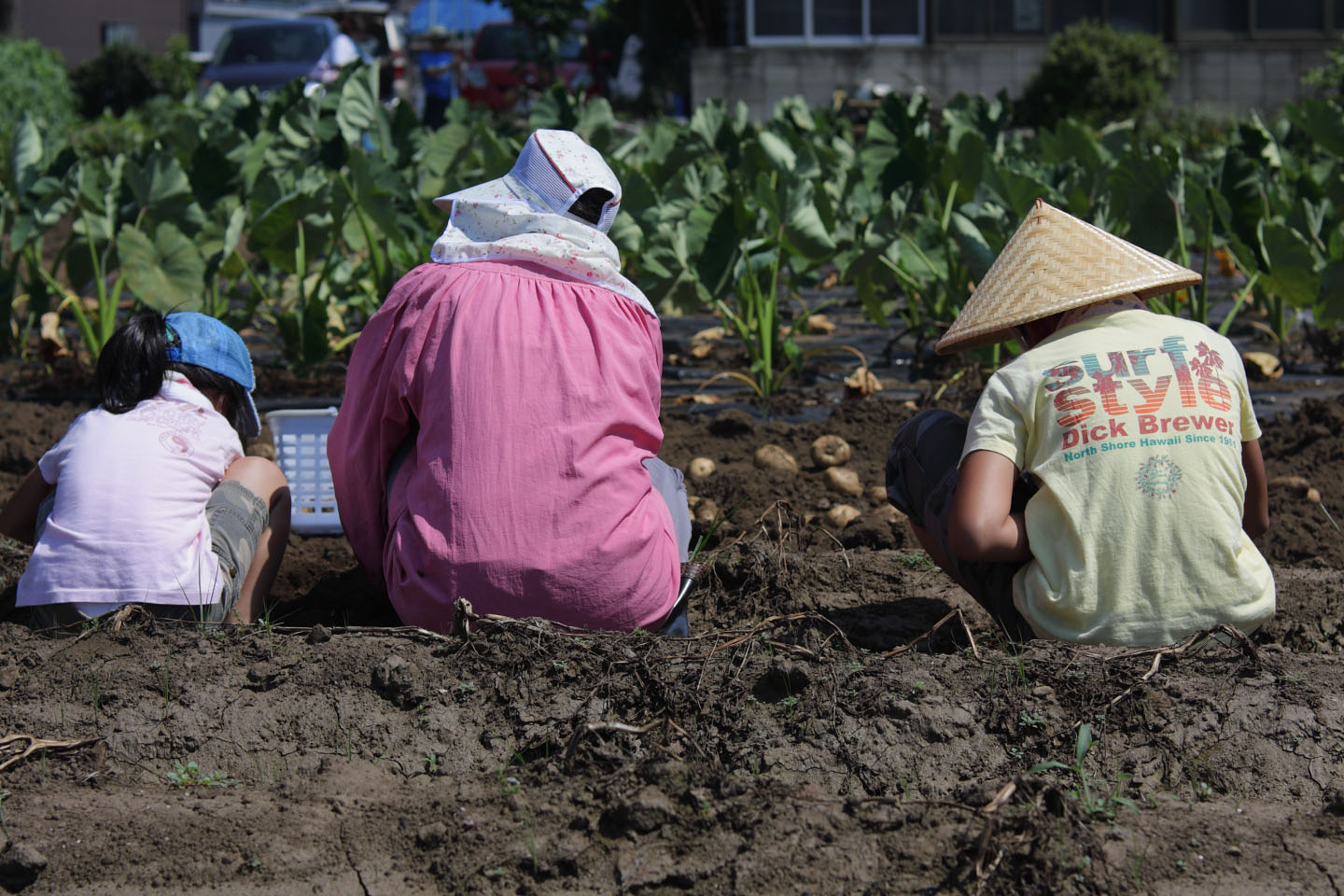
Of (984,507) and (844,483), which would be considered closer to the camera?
(984,507)

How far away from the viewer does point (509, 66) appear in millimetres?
16703

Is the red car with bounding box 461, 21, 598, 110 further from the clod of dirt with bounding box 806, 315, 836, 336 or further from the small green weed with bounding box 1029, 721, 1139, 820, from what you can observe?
the small green weed with bounding box 1029, 721, 1139, 820

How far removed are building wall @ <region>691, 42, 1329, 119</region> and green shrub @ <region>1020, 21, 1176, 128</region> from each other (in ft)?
2.80

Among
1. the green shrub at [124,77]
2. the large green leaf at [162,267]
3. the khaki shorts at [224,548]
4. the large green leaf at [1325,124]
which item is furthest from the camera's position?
the green shrub at [124,77]

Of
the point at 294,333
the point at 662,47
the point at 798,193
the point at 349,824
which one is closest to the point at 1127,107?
the point at 662,47

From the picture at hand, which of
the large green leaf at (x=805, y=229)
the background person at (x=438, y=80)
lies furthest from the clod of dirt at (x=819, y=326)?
the background person at (x=438, y=80)

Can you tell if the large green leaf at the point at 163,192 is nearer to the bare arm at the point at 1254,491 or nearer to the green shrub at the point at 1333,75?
the bare arm at the point at 1254,491

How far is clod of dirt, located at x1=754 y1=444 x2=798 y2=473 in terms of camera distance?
11.9ft

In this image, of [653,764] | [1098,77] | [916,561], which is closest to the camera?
[653,764]

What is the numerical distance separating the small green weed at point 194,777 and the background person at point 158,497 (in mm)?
424

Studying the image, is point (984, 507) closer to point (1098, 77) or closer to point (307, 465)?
point (307, 465)

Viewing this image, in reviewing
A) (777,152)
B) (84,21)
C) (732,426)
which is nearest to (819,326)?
(777,152)

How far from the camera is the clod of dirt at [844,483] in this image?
3.47 m

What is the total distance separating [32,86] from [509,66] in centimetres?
551
